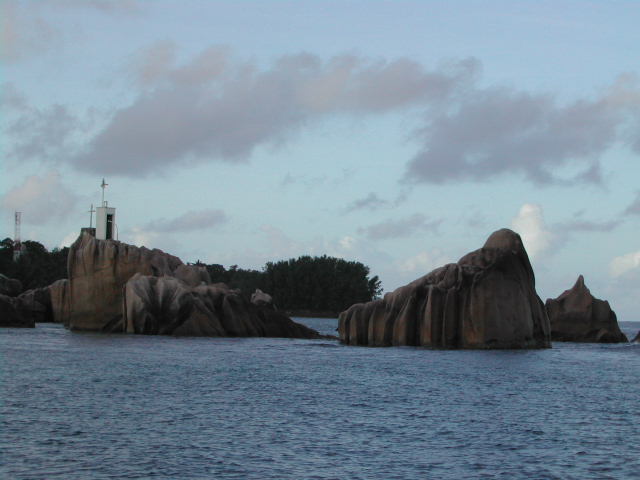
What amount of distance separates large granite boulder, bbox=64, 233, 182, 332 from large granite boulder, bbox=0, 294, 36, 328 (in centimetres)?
879

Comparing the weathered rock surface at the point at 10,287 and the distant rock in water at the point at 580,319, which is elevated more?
the weathered rock surface at the point at 10,287

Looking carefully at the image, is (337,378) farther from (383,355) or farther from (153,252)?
(153,252)

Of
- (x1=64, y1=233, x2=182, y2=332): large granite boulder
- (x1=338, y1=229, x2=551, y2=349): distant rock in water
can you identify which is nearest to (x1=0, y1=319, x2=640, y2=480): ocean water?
(x1=338, y1=229, x2=551, y2=349): distant rock in water

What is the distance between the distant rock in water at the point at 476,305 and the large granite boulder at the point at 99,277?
33654 millimetres

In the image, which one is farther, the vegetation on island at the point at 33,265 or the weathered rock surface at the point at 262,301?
the vegetation on island at the point at 33,265

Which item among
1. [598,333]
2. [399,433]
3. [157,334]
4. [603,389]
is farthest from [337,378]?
[598,333]

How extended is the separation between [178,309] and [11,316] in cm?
2418

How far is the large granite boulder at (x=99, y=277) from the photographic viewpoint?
341 feet

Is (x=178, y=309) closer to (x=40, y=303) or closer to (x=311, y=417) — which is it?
(x=40, y=303)

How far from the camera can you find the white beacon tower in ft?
367

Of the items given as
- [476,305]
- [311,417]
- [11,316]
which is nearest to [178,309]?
[11,316]

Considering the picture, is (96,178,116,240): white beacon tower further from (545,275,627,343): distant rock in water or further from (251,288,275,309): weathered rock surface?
(545,275,627,343): distant rock in water

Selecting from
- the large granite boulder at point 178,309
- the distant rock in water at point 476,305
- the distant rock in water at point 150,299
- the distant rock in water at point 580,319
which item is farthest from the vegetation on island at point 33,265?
the distant rock in water at point 476,305

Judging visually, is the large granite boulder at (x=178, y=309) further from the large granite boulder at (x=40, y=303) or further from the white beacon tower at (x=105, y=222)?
the large granite boulder at (x=40, y=303)
